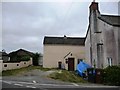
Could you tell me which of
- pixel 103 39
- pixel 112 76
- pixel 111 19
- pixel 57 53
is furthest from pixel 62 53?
pixel 112 76

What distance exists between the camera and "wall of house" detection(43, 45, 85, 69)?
1801 inches

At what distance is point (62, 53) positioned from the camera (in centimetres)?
4684

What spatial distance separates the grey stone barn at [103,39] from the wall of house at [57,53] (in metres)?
11.5

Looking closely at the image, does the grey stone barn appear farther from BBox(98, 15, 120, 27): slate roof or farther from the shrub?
the shrub

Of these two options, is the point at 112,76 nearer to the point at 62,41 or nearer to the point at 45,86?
the point at 45,86

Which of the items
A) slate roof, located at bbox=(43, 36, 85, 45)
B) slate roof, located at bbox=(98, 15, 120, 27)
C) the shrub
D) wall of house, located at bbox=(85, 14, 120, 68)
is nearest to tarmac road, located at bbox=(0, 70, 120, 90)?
the shrub

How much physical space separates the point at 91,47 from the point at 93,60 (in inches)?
85.2

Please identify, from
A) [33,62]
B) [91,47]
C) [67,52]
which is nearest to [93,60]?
[91,47]

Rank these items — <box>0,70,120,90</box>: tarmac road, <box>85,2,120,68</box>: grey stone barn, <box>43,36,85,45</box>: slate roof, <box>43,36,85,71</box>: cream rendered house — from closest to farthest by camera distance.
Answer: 1. <box>0,70,120,90</box>: tarmac road
2. <box>85,2,120,68</box>: grey stone barn
3. <box>43,36,85,71</box>: cream rendered house
4. <box>43,36,85,45</box>: slate roof

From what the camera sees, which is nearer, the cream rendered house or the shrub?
the shrub

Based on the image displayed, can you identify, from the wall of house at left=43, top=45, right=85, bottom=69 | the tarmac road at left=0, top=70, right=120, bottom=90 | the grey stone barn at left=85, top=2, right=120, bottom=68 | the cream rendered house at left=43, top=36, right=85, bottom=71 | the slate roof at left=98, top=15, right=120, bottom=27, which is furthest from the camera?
the wall of house at left=43, top=45, right=85, bottom=69

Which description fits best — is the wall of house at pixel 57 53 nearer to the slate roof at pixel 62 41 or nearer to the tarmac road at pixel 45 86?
the slate roof at pixel 62 41

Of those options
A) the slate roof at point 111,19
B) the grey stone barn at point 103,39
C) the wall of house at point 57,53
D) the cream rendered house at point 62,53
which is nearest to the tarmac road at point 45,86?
the grey stone barn at point 103,39

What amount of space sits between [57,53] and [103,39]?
18.2 m
